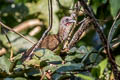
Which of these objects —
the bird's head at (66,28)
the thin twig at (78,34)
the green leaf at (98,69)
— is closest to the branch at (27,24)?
the bird's head at (66,28)

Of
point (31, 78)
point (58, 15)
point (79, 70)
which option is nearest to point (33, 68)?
point (31, 78)

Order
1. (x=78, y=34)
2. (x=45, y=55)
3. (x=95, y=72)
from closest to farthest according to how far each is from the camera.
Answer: (x=95, y=72)
(x=45, y=55)
(x=78, y=34)

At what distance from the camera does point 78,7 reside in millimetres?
2076

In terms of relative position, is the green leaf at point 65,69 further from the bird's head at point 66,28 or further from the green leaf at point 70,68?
the bird's head at point 66,28

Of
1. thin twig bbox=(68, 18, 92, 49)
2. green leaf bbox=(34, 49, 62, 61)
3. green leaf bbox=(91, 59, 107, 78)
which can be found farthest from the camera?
thin twig bbox=(68, 18, 92, 49)

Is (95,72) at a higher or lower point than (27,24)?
higher

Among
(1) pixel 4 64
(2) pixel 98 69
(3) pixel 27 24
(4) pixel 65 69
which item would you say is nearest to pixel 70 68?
(4) pixel 65 69

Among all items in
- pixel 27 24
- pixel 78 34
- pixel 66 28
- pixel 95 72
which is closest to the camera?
pixel 95 72

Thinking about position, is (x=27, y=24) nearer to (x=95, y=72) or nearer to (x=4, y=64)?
(x=4, y=64)

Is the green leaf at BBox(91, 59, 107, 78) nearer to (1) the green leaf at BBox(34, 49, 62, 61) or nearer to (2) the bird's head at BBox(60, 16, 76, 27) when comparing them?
(1) the green leaf at BBox(34, 49, 62, 61)

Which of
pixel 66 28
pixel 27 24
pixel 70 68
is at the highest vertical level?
pixel 70 68

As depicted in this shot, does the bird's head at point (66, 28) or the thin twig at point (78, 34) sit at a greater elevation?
the thin twig at point (78, 34)

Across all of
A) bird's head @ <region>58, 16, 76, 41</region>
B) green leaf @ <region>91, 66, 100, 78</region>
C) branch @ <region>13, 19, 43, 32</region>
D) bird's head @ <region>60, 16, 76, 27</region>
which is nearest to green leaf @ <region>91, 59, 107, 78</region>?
green leaf @ <region>91, 66, 100, 78</region>

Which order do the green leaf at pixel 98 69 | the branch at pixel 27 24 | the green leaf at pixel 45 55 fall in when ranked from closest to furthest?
the green leaf at pixel 98 69 → the green leaf at pixel 45 55 → the branch at pixel 27 24
